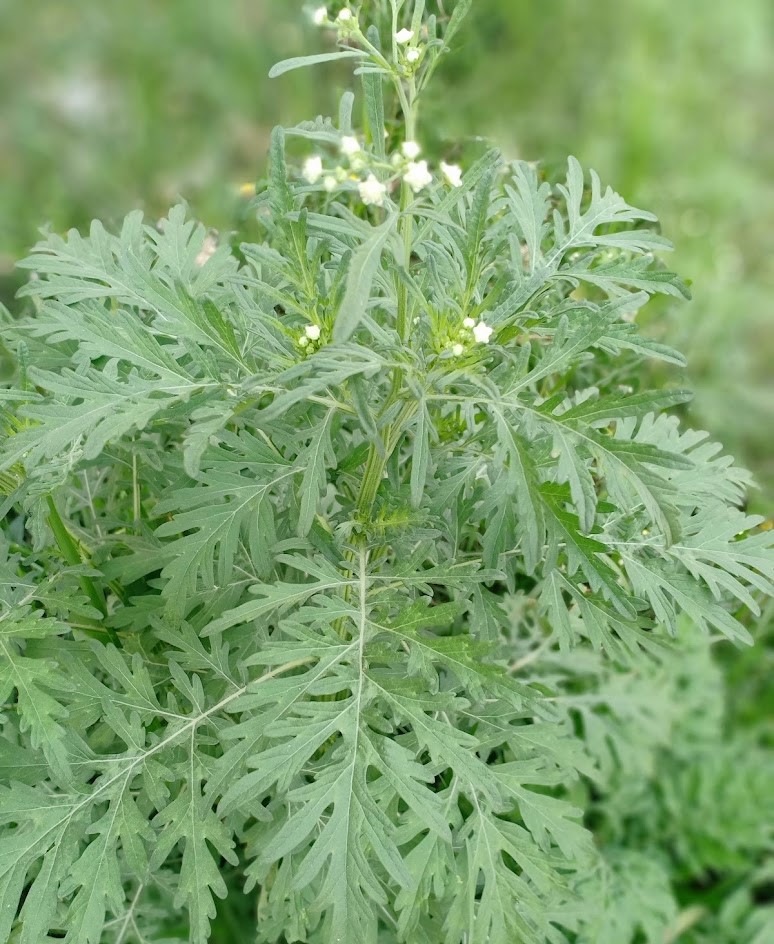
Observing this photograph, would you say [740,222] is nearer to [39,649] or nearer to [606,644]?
[606,644]

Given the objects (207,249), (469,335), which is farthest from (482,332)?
(207,249)

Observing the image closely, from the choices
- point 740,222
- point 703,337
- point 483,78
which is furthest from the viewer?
point 740,222

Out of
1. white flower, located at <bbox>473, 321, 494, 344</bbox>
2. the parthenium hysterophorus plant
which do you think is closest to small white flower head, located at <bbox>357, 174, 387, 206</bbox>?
the parthenium hysterophorus plant

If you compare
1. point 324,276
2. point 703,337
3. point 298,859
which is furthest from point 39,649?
point 703,337

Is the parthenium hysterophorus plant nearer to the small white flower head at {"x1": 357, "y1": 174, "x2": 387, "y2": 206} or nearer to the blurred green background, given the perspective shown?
the small white flower head at {"x1": 357, "y1": 174, "x2": 387, "y2": 206}

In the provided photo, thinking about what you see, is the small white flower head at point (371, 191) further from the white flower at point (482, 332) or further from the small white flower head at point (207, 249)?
the small white flower head at point (207, 249)
